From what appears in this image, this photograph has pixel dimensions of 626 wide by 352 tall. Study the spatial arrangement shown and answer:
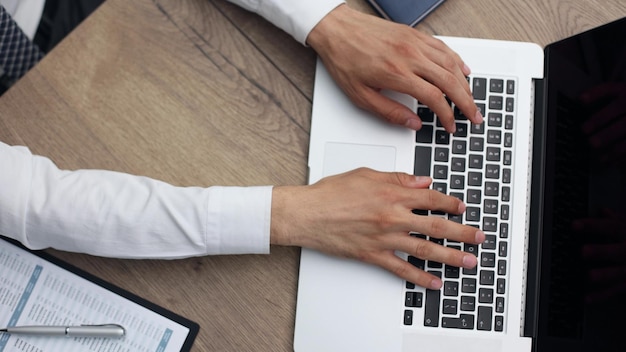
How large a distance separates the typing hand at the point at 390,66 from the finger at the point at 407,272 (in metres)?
0.19

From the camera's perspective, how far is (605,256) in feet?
2.62

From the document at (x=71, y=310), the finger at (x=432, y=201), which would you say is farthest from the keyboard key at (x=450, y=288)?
the document at (x=71, y=310)

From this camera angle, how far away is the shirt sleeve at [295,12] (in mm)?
918

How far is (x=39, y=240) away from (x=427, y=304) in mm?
540

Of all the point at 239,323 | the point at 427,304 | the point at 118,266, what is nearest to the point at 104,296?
the point at 118,266

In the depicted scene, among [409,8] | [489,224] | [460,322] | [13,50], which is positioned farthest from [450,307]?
[13,50]

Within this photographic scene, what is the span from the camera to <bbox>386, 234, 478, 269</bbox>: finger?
0.86m

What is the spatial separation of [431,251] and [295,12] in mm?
392

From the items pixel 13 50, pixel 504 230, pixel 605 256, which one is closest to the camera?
pixel 605 256

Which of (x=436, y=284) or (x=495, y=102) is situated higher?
(x=495, y=102)

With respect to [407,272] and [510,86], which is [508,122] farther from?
[407,272]

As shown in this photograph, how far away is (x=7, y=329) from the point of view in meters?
0.88

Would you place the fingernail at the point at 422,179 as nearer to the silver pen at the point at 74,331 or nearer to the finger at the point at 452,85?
the finger at the point at 452,85

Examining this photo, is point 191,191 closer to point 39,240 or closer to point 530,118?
point 39,240
